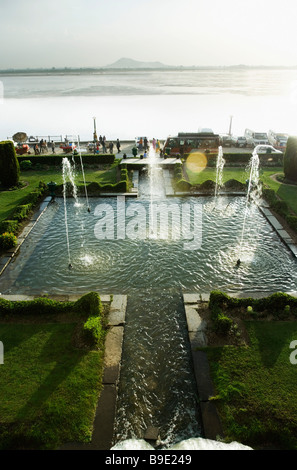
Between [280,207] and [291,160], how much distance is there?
6.63 meters

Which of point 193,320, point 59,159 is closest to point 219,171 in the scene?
point 59,159

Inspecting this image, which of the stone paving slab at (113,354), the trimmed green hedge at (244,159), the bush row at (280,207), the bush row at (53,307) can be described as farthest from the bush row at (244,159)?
the stone paving slab at (113,354)

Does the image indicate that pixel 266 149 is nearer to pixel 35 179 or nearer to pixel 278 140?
pixel 278 140

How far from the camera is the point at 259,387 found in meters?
7.70

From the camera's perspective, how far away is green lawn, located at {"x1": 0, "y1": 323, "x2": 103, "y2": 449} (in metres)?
6.77

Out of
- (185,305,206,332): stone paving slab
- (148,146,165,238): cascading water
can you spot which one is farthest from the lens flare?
(185,305,206,332): stone paving slab

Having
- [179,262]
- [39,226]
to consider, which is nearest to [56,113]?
[39,226]

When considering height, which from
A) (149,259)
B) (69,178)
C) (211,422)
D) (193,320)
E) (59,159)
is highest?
(59,159)

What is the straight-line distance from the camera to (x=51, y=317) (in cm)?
1005

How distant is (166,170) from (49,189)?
985cm

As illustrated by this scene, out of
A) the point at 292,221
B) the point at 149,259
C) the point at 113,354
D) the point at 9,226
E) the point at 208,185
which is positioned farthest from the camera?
the point at 208,185

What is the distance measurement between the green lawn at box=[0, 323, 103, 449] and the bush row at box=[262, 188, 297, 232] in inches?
442

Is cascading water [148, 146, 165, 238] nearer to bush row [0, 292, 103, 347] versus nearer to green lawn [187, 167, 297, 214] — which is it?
green lawn [187, 167, 297, 214]

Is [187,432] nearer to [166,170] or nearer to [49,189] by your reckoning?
[49,189]
